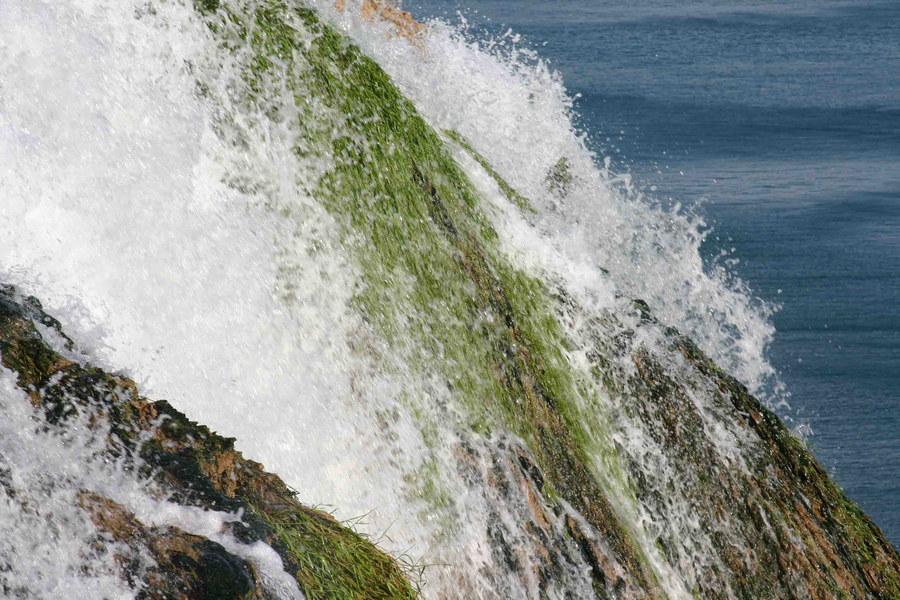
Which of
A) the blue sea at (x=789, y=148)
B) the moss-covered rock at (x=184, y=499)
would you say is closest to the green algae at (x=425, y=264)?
the moss-covered rock at (x=184, y=499)

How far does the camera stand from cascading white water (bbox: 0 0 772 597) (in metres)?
2.71

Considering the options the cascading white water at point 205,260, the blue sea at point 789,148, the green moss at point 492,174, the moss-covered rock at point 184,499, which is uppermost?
the blue sea at point 789,148

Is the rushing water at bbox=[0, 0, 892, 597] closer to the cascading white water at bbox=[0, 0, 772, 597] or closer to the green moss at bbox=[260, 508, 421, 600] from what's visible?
the cascading white water at bbox=[0, 0, 772, 597]

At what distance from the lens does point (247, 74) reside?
3.25 meters

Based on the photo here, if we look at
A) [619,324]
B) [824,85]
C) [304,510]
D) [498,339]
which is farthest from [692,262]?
[824,85]

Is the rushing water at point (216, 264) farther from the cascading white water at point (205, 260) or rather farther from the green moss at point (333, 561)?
the green moss at point (333, 561)

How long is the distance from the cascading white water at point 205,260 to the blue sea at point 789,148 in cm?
417

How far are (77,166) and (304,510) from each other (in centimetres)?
125

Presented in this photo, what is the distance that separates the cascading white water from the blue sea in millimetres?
4169

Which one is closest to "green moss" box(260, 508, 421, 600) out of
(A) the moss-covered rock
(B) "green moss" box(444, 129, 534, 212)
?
(A) the moss-covered rock

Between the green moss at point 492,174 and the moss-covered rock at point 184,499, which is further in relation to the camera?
the green moss at point 492,174

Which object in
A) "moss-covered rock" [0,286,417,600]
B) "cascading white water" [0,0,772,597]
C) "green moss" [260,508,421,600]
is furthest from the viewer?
"cascading white water" [0,0,772,597]

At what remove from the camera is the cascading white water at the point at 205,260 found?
2711mm

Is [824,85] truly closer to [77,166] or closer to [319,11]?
[319,11]
